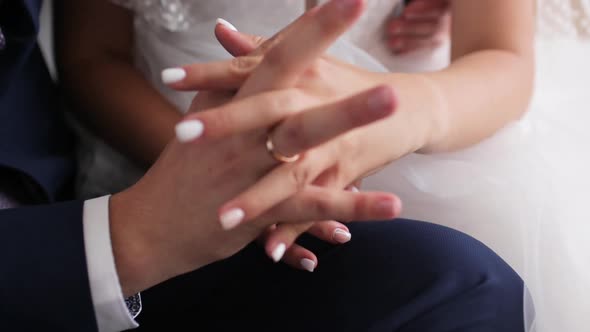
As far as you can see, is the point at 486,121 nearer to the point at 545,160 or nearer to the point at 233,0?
the point at 545,160

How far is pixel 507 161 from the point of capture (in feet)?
2.21

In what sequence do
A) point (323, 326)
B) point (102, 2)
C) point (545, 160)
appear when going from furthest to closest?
point (102, 2), point (545, 160), point (323, 326)

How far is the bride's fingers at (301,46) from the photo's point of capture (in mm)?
405

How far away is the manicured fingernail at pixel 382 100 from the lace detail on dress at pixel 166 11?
0.41 meters

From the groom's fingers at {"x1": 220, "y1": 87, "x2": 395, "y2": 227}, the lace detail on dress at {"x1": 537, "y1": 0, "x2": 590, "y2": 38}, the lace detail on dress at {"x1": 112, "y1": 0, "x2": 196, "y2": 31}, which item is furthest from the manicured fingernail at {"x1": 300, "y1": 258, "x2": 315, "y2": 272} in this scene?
the lace detail on dress at {"x1": 537, "y1": 0, "x2": 590, "y2": 38}

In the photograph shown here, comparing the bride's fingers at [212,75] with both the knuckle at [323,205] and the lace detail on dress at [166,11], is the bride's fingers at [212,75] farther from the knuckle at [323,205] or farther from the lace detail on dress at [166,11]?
the lace detail on dress at [166,11]

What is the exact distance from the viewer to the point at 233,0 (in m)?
0.74

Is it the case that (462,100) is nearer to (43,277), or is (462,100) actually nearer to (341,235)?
(341,235)

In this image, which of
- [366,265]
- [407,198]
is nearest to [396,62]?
[407,198]

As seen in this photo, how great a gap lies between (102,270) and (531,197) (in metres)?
0.39

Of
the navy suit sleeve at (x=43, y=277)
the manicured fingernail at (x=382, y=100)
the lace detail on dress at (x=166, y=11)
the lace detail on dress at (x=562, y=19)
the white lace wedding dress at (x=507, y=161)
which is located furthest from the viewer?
the lace detail on dress at (x=562, y=19)

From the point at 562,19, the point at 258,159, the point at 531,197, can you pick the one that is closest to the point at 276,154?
the point at 258,159

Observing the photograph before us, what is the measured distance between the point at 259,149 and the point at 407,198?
0.92 feet

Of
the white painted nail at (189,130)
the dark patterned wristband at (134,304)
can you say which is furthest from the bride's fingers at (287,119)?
the dark patterned wristband at (134,304)
